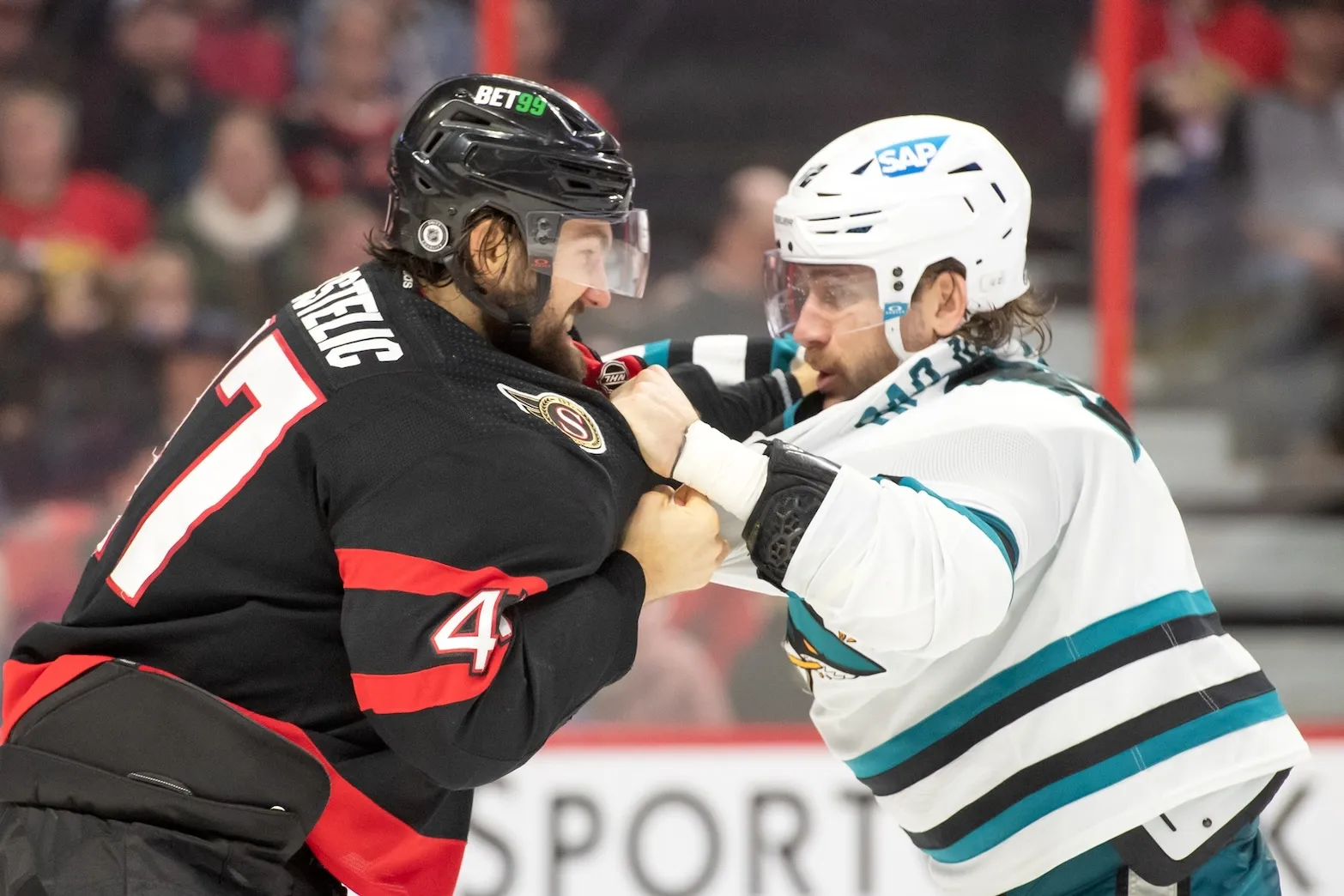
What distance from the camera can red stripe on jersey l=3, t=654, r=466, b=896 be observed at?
1.62 meters

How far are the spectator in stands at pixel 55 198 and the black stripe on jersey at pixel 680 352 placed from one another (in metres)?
1.95

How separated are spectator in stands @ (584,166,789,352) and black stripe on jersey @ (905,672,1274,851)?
194 cm

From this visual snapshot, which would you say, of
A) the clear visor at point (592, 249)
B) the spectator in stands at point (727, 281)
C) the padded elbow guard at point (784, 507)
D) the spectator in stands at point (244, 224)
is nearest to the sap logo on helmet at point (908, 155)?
the clear visor at point (592, 249)

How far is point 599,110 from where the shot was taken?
3.77 m

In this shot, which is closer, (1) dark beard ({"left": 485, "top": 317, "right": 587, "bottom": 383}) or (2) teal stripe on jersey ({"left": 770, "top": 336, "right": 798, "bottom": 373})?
(1) dark beard ({"left": 485, "top": 317, "right": 587, "bottom": 383})

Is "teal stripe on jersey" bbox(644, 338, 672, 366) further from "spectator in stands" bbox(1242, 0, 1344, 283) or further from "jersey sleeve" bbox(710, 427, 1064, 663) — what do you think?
"spectator in stands" bbox(1242, 0, 1344, 283)

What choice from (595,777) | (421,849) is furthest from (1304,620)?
(421,849)

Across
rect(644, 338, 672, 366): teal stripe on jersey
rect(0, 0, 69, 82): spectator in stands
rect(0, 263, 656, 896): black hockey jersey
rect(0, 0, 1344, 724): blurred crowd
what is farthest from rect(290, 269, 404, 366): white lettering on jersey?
rect(0, 0, 69, 82): spectator in stands

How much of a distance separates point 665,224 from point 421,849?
228cm

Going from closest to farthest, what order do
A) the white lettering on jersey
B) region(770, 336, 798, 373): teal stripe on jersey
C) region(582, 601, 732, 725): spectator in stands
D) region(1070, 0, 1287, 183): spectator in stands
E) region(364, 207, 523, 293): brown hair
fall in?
the white lettering on jersey → region(364, 207, 523, 293): brown hair → region(770, 336, 798, 373): teal stripe on jersey → region(582, 601, 732, 725): spectator in stands → region(1070, 0, 1287, 183): spectator in stands

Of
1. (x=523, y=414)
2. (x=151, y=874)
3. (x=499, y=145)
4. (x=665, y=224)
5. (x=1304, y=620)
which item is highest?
(x=499, y=145)

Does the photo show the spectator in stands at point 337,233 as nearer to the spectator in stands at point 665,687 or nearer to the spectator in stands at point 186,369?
the spectator in stands at point 186,369

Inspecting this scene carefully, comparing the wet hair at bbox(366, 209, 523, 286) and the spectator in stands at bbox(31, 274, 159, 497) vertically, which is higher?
the wet hair at bbox(366, 209, 523, 286)

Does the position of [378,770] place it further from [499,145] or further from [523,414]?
[499,145]
